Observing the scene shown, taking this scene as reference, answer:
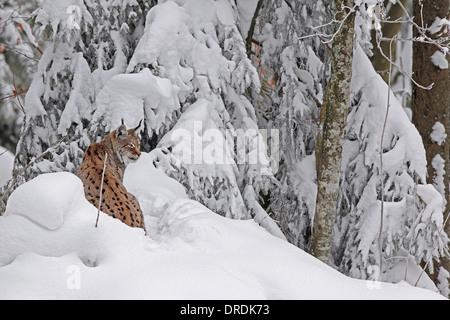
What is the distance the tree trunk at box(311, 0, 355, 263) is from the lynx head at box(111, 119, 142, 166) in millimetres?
1746

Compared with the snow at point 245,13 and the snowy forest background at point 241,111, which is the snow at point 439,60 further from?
the snow at point 245,13

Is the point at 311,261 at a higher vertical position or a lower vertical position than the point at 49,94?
lower

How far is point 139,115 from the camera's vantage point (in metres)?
5.28

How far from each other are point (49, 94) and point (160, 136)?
128 centimetres

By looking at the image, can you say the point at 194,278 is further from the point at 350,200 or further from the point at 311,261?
the point at 350,200

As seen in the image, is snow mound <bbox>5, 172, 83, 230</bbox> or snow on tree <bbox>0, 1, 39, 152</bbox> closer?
snow mound <bbox>5, 172, 83, 230</bbox>

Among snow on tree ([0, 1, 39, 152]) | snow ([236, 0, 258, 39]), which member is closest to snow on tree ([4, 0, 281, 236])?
snow ([236, 0, 258, 39])

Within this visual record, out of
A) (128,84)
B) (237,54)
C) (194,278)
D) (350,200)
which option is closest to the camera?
(194,278)

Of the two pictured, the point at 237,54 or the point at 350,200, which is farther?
the point at 350,200

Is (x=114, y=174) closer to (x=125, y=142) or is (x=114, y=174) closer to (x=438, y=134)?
(x=125, y=142)

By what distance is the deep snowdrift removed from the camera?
8.10ft

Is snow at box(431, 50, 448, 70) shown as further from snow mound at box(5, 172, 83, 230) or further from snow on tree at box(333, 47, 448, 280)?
snow mound at box(5, 172, 83, 230)

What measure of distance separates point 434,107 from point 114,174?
4413mm

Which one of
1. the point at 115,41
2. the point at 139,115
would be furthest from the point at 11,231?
the point at 115,41
